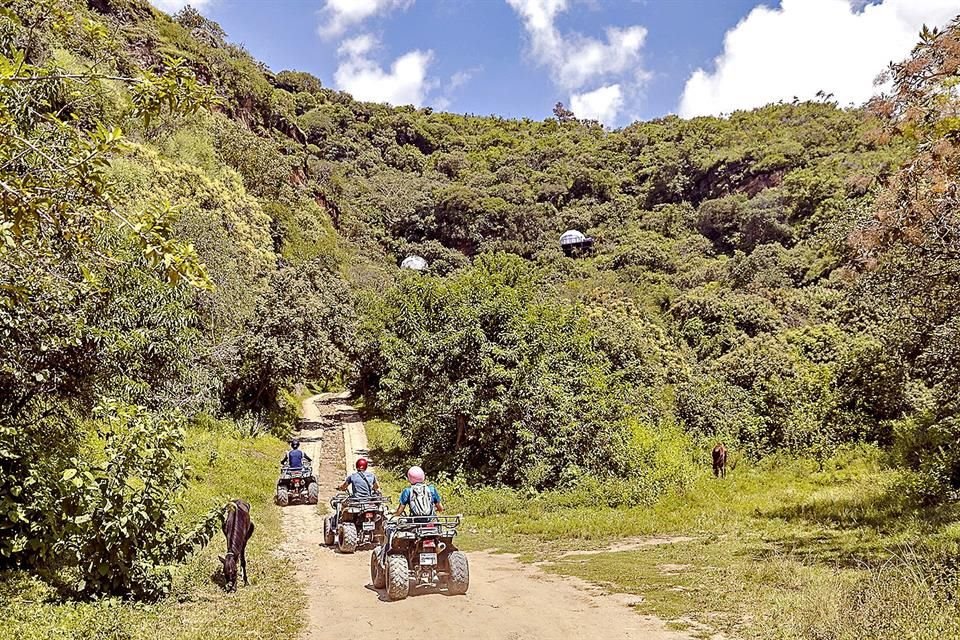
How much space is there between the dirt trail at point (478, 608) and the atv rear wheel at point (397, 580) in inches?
3.8

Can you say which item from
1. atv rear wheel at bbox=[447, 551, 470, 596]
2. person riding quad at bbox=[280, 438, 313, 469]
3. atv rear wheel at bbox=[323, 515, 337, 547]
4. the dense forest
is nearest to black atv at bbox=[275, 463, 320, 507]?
person riding quad at bbox=[280, 438, 313, 469]

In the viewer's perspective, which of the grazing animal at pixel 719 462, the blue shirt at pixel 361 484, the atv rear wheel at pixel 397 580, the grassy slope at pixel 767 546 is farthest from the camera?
the grazing animal at pixel 719 462

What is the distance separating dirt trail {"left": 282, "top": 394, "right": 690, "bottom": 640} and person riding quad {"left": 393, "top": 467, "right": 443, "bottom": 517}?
1.00 metres

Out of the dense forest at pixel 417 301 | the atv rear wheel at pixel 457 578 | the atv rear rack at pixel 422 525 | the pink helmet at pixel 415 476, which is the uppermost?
the dense forest at pixel 417 301

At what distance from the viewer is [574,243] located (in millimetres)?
72375

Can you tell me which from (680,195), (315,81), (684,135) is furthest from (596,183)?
(315,81)

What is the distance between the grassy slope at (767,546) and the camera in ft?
22.0

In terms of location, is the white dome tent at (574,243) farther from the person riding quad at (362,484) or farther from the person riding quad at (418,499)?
the person riding quad at (418,499)

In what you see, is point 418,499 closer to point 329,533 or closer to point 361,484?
point 361,484

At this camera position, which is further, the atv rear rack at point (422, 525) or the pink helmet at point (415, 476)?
the pink helmet at point (415, 476)

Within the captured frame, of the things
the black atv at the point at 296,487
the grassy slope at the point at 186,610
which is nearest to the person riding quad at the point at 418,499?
the grassy slope at the point at 186,610

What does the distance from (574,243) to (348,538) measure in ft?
207

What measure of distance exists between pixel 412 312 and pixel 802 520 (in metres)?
15.9

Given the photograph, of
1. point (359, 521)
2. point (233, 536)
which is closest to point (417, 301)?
point (359, 521)
